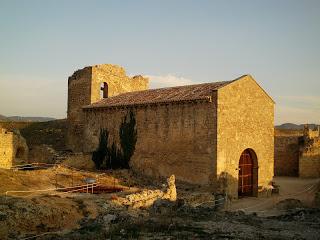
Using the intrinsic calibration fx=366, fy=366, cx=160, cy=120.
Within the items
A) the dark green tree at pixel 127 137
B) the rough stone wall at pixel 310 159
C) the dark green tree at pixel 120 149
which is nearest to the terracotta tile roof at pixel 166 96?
the dark green tree at pixel 127 137

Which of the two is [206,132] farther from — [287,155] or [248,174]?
[287,155]

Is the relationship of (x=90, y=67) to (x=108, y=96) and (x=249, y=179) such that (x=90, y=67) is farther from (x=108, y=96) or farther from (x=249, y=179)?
(x=249, y=179)

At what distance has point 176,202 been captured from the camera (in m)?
18.6

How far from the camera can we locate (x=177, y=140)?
22.6 m

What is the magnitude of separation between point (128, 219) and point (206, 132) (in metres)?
8.32

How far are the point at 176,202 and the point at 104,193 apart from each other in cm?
371

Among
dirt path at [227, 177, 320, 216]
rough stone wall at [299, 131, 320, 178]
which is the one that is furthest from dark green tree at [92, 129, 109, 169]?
rough stone wall at [299, 131, 320, 178]

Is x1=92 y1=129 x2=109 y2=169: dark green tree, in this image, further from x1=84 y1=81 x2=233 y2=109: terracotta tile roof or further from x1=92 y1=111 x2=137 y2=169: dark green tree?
x1=84 y1=81 x2=233 y2=109: terracotta tile roof

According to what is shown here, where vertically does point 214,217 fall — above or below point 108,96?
below

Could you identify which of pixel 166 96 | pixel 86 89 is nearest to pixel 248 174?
pixel 166 96

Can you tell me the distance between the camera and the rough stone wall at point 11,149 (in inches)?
1049

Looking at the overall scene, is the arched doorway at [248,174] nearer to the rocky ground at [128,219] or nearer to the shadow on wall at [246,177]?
the shadow on wall at [246,177]

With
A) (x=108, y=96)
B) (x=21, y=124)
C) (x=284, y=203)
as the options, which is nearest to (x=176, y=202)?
(x=284, y=203)

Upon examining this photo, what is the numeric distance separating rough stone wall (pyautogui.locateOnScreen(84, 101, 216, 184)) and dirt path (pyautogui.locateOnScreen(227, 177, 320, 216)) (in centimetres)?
258
